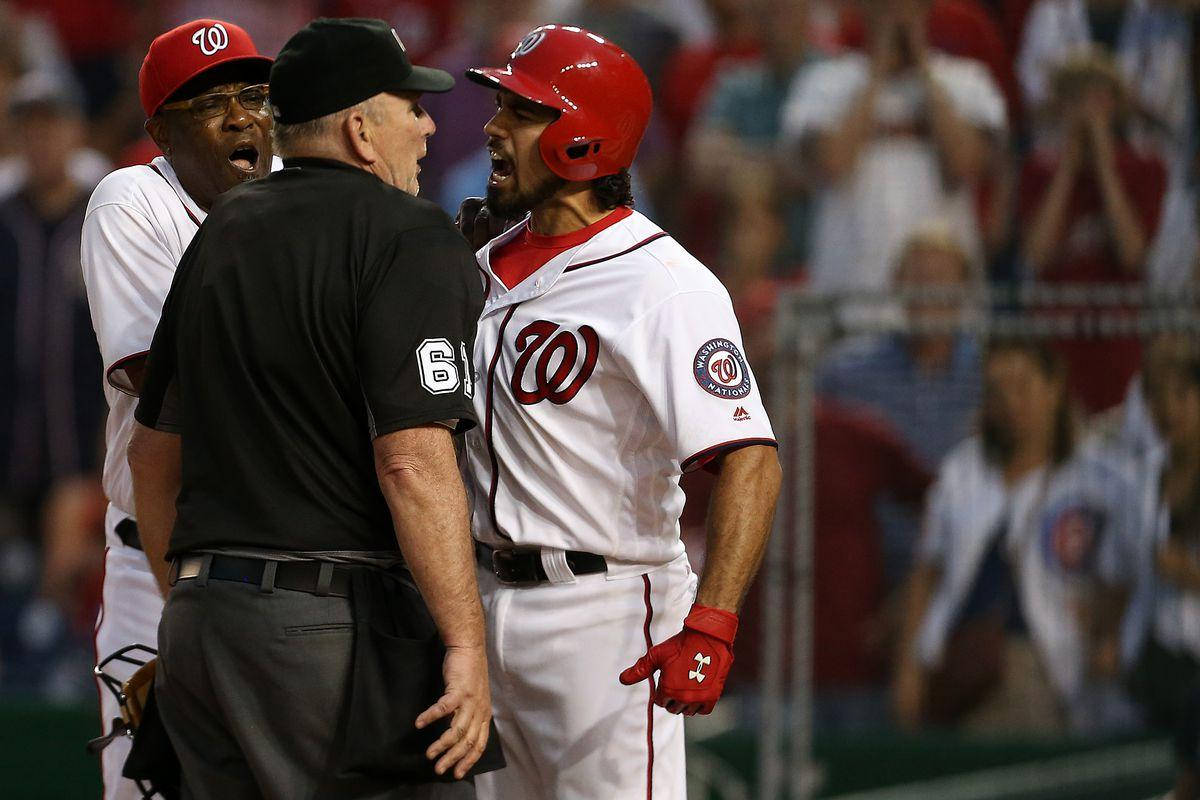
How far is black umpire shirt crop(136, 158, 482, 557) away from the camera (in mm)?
2426

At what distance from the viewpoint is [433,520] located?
7.87ft

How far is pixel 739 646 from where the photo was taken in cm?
599

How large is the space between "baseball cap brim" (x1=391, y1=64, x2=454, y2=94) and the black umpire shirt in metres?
0.17

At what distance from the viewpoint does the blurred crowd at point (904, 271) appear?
532 centimetres

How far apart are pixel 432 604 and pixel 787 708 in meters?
3.60

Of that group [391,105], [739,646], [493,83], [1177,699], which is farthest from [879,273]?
[391,105]

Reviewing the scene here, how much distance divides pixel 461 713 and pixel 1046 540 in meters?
3.54

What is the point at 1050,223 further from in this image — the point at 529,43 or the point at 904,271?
the point at 529,43

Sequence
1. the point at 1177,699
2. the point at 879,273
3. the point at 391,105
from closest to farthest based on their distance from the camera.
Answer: the point at 391,105 < the point at 1177,699 < the point at 879,273

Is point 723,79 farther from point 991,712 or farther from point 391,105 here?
point 391,105

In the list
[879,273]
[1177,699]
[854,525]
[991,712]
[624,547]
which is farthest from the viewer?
[879,273]

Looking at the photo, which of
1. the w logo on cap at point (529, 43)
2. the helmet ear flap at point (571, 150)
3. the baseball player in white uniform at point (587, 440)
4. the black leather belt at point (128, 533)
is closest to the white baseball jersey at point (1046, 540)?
the baseball player in white uniform at point (587, 440)

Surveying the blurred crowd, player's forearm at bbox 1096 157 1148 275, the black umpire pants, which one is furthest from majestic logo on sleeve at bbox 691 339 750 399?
player's forearm at bbox 1096 157 1148 275

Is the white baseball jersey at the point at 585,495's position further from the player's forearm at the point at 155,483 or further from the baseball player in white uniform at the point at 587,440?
the player's forearm at the point at 155,483
